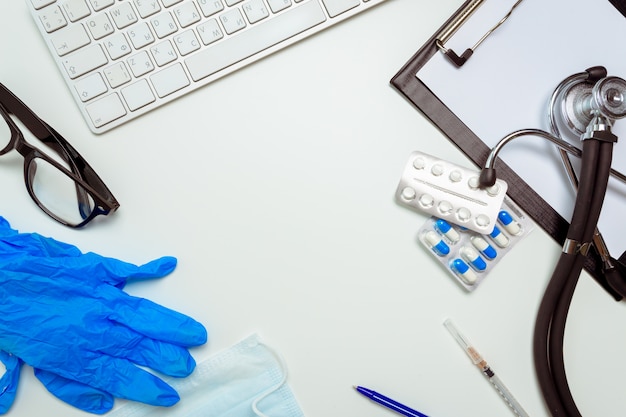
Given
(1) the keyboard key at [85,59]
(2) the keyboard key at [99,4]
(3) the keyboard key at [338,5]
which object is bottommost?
(3) the keyboard key at [338,5]

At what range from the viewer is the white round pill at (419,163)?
2.23ft

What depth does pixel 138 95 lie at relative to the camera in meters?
0.67

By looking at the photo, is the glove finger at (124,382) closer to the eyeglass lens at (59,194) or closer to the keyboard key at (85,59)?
the eyeglass lens at (59,194)

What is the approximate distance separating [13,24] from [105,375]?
46 cm

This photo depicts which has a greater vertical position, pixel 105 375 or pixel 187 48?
pixel 187 48

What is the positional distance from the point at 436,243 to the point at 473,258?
0.05 m

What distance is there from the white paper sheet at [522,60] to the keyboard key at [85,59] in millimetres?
396

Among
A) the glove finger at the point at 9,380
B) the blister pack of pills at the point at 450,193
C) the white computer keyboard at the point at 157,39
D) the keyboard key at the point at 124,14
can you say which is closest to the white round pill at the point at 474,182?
the blister pack of pills at the point at 450,193

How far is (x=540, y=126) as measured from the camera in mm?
692

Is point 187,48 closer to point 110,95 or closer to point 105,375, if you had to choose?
point 110,95

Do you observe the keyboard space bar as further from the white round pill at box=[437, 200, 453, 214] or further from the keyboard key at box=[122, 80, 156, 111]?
the white round pill at box=[437, 200, 453, 214]

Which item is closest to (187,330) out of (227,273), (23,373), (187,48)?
(227,273)

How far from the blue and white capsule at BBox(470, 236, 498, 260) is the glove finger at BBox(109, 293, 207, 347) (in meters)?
0.36

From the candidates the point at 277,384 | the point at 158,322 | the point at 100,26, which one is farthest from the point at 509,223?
the point at 100,26
